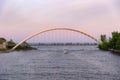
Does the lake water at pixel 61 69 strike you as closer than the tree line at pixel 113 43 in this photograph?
Yes

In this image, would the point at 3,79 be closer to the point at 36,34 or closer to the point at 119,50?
the point at 119,50

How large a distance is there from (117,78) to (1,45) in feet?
331

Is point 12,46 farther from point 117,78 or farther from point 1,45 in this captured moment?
point 117,78

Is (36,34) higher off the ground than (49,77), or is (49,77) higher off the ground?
(36,34)

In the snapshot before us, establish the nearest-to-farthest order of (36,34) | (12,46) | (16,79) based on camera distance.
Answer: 1. (16,79)
2. (36,34)
3. (12,46)

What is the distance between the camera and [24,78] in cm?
3356

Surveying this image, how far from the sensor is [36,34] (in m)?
122

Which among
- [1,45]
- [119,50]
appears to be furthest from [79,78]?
[1,45]

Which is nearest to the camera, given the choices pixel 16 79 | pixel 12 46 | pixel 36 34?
pixel 16 79

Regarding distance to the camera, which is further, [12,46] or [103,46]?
[12,46]

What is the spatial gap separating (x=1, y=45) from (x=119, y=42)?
2143 inches

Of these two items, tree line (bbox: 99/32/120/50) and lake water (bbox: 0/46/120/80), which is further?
tree line (bbox: 99/32/120/50)

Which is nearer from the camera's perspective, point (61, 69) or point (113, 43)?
point (61, 69)

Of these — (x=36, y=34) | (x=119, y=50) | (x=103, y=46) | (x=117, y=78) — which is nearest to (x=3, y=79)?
(x=117, y=78)
